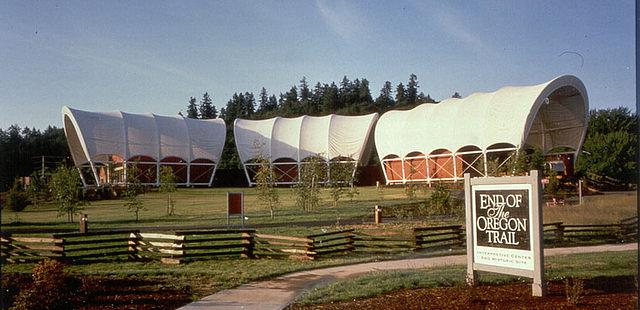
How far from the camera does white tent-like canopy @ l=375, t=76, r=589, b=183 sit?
39.9 meters

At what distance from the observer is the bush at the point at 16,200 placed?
2448 cm

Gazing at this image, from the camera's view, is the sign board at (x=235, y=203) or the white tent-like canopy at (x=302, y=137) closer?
the sign board at (x=235, y=203)

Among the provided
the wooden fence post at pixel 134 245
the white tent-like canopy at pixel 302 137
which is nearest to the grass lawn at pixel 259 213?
the wooden fence post at pixel 134 245

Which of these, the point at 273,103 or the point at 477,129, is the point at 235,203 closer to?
the point at 477,129

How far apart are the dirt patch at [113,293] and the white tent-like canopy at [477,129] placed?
2911 centimetres

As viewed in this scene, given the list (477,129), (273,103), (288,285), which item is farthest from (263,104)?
(288,285)

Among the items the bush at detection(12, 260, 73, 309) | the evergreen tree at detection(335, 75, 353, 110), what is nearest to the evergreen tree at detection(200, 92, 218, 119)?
the evergreen tree at detection(335, 75, 353, 110)

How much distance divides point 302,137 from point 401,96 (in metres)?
10.4

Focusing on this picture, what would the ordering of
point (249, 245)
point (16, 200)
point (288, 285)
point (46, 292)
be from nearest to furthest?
point (46, 292) → point (288, 285) → point (249, 245) → point (16, 200)

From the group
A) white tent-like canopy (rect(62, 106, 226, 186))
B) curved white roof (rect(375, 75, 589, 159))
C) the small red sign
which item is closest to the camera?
the small red sign

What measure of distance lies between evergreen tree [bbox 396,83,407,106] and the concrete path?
Answer: 36.1m

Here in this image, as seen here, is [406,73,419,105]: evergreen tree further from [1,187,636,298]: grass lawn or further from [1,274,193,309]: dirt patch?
[1,274,193,309]: dirt patch

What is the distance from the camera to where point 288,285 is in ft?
38.0

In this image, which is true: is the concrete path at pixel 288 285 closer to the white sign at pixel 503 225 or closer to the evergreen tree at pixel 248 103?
the white sign at pixel 503 225
